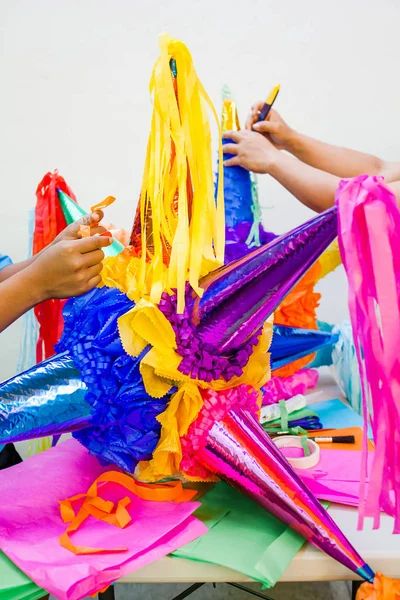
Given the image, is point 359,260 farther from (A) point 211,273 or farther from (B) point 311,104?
(B) point 311,104

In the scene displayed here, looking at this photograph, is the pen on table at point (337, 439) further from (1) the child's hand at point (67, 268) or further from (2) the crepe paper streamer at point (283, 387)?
(1) the child's hand at point (67, 268)

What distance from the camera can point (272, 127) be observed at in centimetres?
A: 96

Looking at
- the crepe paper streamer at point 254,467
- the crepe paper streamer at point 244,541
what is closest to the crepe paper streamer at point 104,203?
the crepe paper streamer at point 254,467

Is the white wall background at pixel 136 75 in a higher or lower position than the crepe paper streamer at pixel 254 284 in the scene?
higher

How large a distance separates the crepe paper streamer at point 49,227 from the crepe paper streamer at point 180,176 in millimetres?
277

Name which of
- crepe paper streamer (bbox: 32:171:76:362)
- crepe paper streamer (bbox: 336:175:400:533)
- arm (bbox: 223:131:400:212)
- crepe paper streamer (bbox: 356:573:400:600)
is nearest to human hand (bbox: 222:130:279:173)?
arm (bbox: 223:131:400:212)

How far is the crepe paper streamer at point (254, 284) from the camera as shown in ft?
1.39

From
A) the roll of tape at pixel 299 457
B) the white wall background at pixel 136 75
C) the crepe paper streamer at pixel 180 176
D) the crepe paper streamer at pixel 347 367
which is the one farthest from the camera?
the white wall background at pixel 136 75

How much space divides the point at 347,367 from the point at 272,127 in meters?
0.45

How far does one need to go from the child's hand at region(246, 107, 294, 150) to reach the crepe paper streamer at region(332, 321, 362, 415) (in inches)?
14.8

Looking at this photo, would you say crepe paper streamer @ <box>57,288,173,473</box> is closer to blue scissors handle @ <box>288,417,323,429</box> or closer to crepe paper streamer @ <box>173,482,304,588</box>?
crepe paper streamer @ <box>173,482,304,588</box>

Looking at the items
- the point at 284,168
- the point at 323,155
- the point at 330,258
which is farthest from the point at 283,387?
the point at 323,155

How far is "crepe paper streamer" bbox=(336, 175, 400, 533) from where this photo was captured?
1.20 feet

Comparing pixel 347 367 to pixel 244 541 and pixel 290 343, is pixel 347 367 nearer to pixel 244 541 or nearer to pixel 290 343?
pixel 290 343
